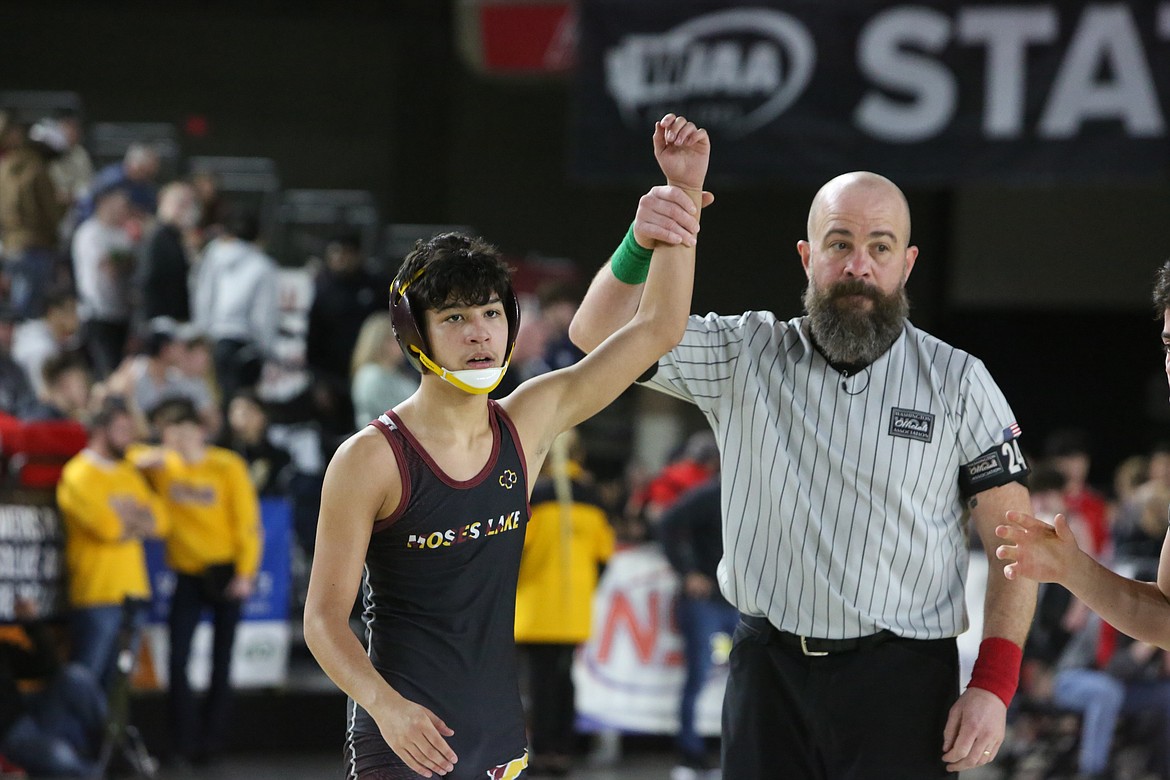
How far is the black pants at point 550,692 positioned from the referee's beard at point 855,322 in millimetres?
5351

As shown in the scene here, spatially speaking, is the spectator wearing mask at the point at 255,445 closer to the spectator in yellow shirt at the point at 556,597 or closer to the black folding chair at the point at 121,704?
the black folding chair at the point at 121,704

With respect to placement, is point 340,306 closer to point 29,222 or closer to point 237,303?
point 237,303

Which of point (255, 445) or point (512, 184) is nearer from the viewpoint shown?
point (255, 445)

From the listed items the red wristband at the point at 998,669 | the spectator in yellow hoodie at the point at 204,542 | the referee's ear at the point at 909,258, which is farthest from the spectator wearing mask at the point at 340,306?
the red wristband at the point at 998,669

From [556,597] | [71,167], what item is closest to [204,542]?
[556,597]

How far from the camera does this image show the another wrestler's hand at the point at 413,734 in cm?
319

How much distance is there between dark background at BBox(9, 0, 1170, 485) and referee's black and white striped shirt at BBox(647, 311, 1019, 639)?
45.4ft

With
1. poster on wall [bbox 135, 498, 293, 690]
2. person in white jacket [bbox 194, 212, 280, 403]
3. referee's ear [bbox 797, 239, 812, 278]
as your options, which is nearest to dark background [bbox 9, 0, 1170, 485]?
person in white jacket [bbox 194, 212, 280, 403]

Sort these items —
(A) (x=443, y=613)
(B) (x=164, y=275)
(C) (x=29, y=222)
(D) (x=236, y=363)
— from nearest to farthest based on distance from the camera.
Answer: (A) (x=443, y=613)
(B) (x=164, y=275)
(D) (x=236, y=363)
(C) (x=29, y=222)

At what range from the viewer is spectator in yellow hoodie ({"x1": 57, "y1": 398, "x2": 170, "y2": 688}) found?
8.46m

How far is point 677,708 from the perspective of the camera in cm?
938

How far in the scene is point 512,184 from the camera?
18.4 m

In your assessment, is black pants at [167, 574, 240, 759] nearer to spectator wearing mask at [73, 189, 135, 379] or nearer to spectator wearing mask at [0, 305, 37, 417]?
spectator wearing mask at [0, 305, 37, 417]

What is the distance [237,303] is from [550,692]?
474cm
